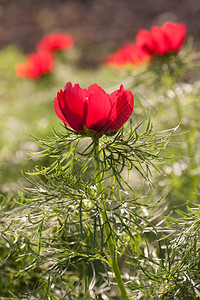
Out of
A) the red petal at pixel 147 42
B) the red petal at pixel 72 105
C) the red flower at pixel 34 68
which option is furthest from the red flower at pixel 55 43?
the red petal at pixel 72 105

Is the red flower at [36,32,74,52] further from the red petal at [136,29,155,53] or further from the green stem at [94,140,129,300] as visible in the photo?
the green stem at [94,140,129,300]

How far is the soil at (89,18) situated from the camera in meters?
4.12

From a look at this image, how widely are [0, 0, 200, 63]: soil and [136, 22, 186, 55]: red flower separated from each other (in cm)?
293

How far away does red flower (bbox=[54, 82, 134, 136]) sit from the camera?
54 cm

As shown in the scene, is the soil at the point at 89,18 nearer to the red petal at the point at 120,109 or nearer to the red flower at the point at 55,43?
the red flower at the point at 55,43

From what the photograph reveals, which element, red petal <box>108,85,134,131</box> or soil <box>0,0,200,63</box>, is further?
soil <box>0,0,200,63</box>

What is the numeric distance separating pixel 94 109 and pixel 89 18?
4222mm

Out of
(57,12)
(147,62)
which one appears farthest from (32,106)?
(57,12)

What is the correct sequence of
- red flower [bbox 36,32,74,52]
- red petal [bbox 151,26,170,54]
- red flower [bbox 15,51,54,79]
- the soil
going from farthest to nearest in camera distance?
the soil → red flower [bbox 36,32,74,52] → red flower [bbox 15,51,54,79] → red petal [bbox 151,26,170,54]

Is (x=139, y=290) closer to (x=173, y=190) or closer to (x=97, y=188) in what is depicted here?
(x=97, y=188)

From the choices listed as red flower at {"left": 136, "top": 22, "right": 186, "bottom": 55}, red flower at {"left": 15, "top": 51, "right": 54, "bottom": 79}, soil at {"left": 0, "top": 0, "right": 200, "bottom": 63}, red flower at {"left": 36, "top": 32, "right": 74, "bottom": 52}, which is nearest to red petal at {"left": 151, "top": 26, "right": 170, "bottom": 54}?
red flower at {"left": 136, "top": 22, "right": 186, "bottom": 55}

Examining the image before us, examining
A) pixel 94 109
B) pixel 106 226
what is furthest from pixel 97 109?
pixel 106 226

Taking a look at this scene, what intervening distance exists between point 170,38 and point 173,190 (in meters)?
0.36

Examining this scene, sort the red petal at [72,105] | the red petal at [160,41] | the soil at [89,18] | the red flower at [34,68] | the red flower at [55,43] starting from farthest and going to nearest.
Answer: the soil at [89,18] < the red flower at [55,43] < the red flower at [34,68] < the red petal at [160,41] < the red petal at [72,105]
